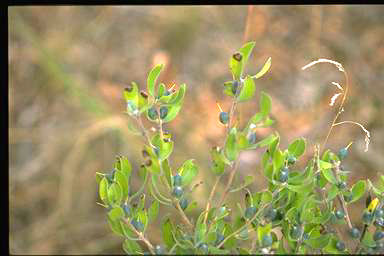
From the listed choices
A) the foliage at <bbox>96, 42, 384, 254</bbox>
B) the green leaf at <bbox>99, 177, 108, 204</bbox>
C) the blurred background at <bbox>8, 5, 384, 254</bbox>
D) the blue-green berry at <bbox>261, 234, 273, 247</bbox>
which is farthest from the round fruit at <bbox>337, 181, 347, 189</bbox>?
the blurred background at <bbox>8, 5, 384, 254</bbox>

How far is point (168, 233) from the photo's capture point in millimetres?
647

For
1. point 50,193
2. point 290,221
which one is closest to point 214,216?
point 290,221

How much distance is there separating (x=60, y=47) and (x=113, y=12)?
15.5 inches

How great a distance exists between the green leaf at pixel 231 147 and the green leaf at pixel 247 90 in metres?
0.05

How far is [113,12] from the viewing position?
269cm

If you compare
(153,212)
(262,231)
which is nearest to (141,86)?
(153,212)

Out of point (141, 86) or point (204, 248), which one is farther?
point (141, 86)

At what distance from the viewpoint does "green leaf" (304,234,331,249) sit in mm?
634

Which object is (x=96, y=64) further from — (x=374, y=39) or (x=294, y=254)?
(x=294, y=254)

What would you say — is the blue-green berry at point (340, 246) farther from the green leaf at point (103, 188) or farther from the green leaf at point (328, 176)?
the green leaf at point (103, 188)

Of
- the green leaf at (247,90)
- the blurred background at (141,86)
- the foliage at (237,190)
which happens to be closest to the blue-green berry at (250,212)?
the foliage at (237,190)

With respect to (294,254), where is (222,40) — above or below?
above

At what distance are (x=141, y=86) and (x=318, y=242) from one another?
6.36ft

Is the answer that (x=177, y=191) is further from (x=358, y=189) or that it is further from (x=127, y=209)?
(x=358, y=189)
